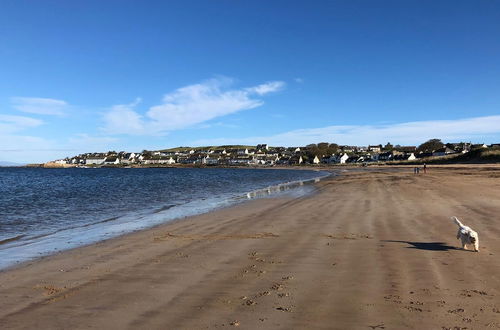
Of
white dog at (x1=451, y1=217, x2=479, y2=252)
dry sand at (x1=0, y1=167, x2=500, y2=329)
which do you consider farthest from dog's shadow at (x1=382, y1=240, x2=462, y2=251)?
→ white dog at (x1=451, y1=217, x2=479, y2=252)

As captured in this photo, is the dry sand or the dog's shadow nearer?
the dry sand

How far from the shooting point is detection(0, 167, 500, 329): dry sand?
16.4 ft

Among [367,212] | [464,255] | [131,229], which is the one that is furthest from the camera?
[367,212]

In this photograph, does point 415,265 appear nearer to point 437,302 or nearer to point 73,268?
point 437,302

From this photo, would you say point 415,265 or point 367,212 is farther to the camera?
point 367,212

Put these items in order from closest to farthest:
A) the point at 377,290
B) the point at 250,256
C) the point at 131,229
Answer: the point at 377,290 → the point at 250,256 → the point at 131,229

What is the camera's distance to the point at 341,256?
829cm

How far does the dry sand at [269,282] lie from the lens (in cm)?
498

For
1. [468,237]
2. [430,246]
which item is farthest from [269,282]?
[468,237]

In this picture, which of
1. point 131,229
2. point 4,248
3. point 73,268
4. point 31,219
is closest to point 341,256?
point 73,268

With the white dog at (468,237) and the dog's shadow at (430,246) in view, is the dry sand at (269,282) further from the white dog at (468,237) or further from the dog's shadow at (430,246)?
the white dog at (468,237)

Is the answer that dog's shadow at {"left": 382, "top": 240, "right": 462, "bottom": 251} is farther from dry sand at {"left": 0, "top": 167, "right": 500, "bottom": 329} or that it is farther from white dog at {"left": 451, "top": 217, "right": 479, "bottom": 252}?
white dog at {"left": 451, "top": 217, "right": 479, "bottom": 252}

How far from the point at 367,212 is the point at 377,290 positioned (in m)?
10.0

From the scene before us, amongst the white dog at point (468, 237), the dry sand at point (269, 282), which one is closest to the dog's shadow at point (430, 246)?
the dry sand at point (269, 282)
